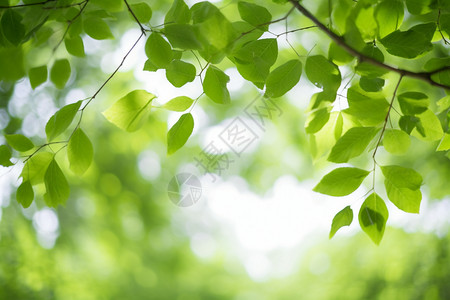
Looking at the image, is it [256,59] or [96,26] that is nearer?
[256,59]

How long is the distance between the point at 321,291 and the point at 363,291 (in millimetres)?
430

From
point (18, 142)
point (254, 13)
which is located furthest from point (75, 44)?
point (254, 13)

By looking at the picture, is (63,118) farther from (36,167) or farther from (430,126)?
(430,126)

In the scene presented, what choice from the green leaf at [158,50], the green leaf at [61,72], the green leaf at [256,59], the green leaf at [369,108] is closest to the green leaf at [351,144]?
the green leaf at [369,108]

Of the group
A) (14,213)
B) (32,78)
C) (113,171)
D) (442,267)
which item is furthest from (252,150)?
(32,78)

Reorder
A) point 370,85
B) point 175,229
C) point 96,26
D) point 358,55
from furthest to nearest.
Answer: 1. point 175,229
2. point 96,26
3. point 370,85
4. point 358,55

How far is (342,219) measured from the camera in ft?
1.36

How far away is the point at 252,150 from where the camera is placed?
10.9 feet

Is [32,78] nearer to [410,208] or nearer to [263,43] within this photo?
[263,43]

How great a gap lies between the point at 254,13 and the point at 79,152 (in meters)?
0.27

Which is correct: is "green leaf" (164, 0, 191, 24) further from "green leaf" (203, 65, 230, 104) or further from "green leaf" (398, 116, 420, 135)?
"green leaf" (398, 116, 420, 135)

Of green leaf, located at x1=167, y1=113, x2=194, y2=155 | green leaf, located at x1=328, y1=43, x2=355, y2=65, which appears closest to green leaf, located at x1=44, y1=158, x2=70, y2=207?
green leaf, located at x1=167, y1=113, x2=194, y2=155

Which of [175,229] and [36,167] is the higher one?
[36,167]

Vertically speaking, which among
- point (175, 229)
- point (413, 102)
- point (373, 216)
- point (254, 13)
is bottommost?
point (175, 229)
